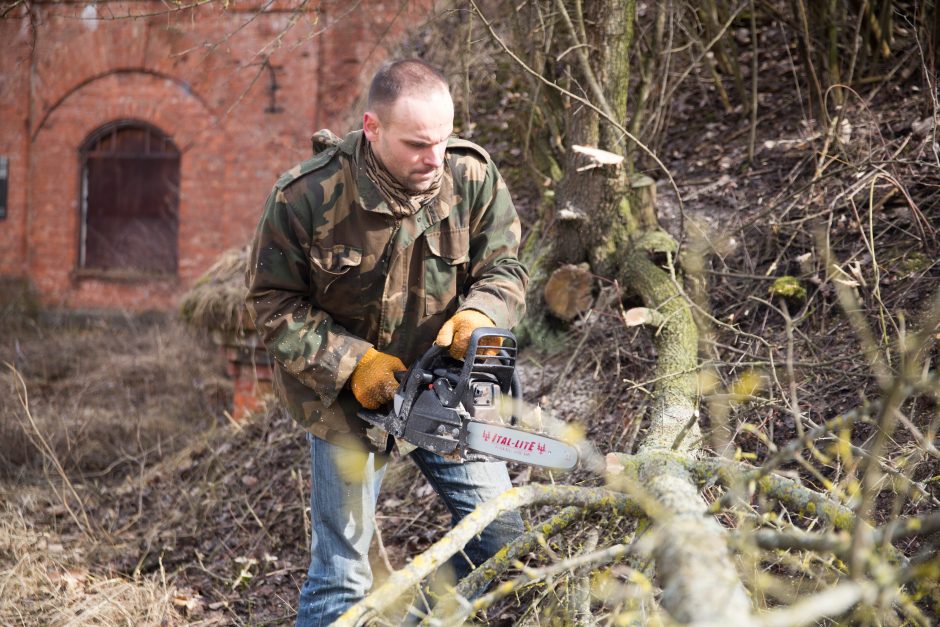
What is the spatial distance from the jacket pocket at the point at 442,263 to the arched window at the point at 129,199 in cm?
1088

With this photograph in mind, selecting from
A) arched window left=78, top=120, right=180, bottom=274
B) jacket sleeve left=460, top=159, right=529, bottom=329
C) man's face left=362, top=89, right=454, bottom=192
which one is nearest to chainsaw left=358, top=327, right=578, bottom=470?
jacket sleeve left=460, top=159, right=529, bottom=329

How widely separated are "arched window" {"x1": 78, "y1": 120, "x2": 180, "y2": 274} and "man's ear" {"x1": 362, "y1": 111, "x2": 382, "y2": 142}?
431 inches

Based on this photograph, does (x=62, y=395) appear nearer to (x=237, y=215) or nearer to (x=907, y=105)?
(x=237, y=215)

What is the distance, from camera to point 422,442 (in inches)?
97.9

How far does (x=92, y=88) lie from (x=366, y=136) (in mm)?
11939

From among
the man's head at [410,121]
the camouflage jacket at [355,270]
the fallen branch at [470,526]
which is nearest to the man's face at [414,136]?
the man's head at [410,121]

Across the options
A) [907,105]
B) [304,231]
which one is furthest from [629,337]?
[907,105]

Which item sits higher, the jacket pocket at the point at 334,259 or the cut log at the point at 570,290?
the jacket pocket at the point at 334,259

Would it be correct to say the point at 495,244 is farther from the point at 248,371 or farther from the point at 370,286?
the point at 248,371

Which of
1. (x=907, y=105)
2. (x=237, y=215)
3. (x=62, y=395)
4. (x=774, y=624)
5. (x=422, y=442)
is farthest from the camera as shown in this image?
(x=237, y=215)

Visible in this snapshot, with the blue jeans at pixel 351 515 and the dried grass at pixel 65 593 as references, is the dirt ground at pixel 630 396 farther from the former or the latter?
the blue jeans at pixel 351 515

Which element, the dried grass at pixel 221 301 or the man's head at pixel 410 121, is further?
the dried grass at pixel 221 301

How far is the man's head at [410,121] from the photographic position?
254 centimetres

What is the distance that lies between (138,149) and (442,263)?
1162 cm
